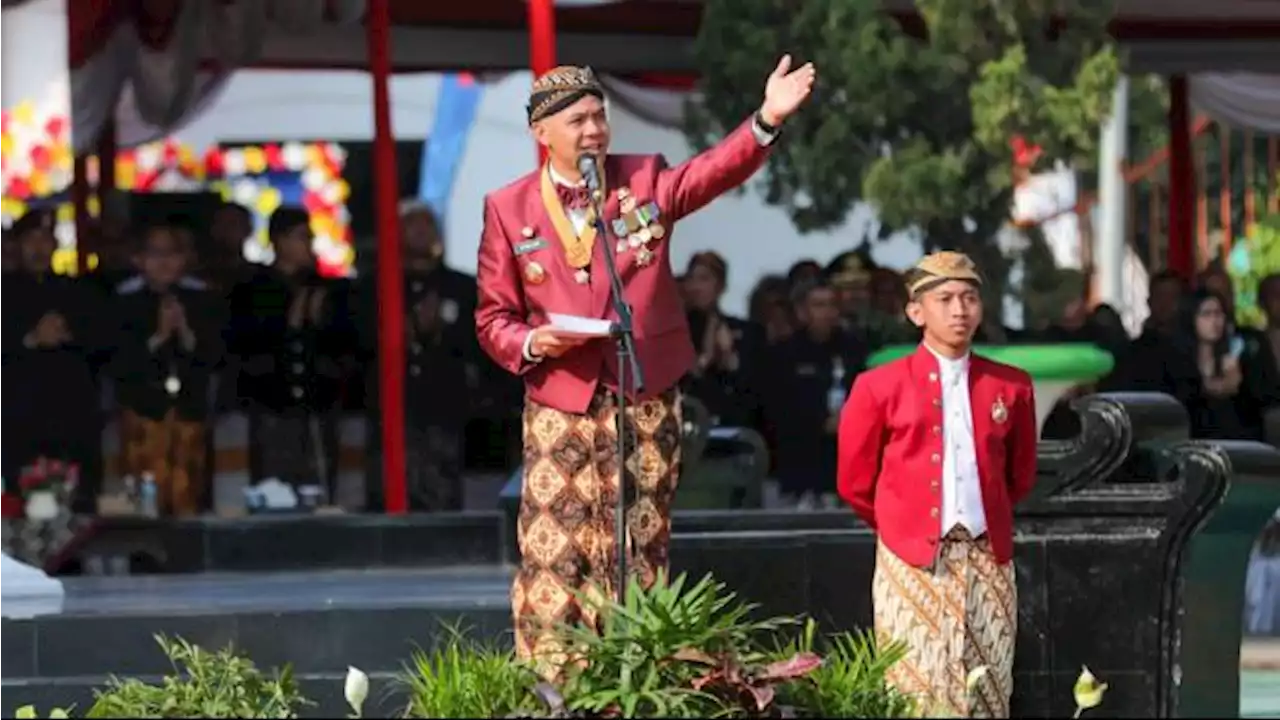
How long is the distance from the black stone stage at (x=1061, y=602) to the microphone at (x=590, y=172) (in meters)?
1.85

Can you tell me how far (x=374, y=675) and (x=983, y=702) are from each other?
2.44 metres

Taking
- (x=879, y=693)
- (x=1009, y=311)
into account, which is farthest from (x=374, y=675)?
(x=1009, y=311)

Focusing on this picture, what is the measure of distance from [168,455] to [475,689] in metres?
8.84

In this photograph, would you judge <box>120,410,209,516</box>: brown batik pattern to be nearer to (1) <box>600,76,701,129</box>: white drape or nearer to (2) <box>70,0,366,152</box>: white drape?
(2) <box>70,0,366,152</box>: white drape

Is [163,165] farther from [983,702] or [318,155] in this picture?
[983,702]

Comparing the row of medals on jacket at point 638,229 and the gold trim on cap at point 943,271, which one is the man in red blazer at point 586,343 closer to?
the row of medals on jacket at point 638,229

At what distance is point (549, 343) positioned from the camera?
315 inches

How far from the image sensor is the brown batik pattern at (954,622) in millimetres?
8523

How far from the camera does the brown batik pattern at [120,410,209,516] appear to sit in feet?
51.4

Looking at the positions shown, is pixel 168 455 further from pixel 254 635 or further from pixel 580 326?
pixel 580 326

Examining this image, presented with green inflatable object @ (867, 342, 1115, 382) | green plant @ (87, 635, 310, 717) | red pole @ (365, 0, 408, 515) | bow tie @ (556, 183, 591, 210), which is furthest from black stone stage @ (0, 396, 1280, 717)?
red pole @ (365, 0, 408, 515)

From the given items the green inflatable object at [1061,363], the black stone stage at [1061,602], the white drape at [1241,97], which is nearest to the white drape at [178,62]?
the green inflatable object at [1061,363]

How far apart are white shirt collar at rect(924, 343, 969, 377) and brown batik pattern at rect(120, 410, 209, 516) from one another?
7506 mm

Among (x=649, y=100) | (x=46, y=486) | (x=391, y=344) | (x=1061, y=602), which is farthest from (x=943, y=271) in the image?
(x=649, y=100)
